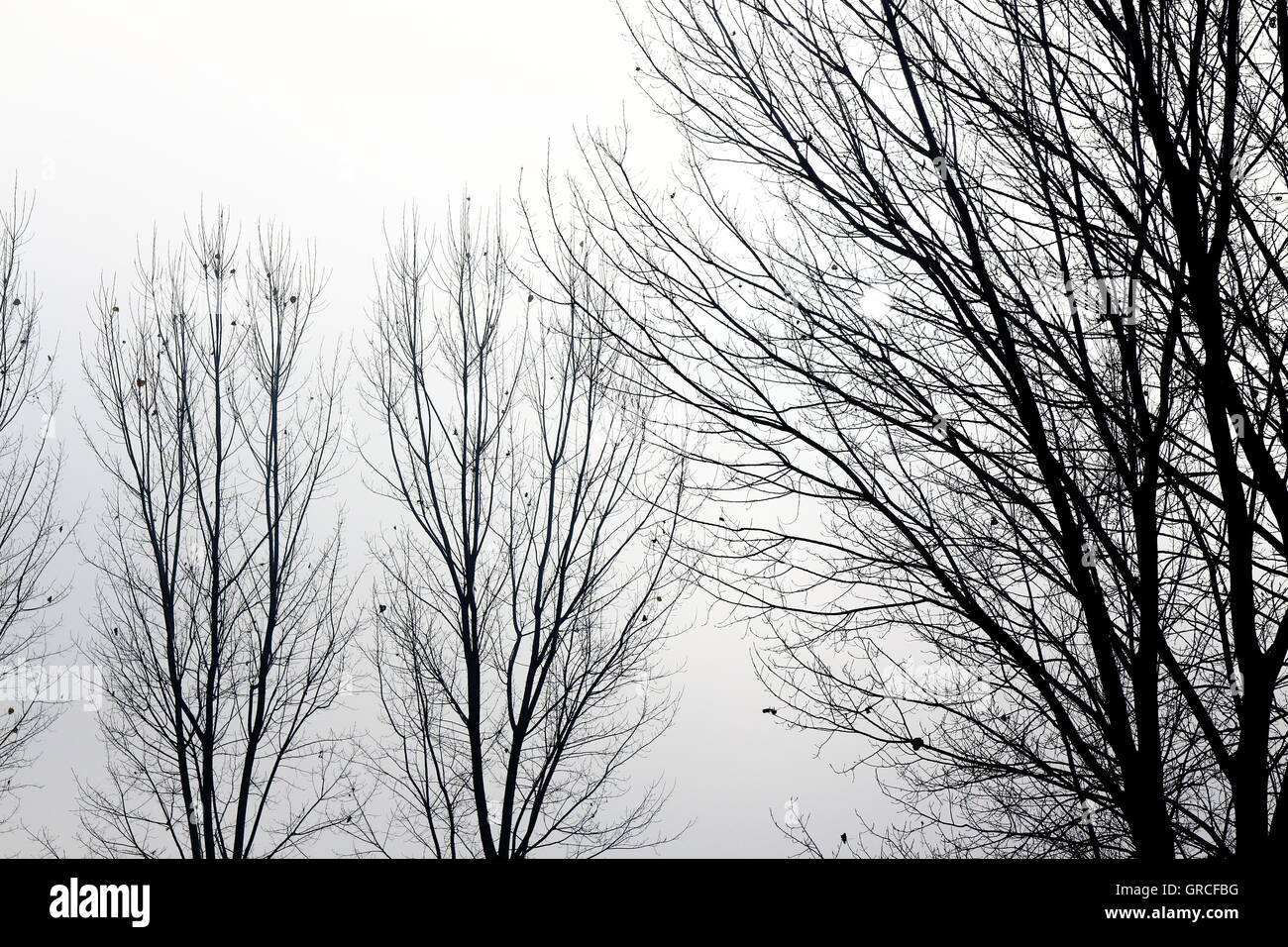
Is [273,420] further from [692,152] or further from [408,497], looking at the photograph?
[692,152]

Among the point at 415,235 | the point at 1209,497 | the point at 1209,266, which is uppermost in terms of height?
the point at 415,235

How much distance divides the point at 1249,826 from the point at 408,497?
281 inches

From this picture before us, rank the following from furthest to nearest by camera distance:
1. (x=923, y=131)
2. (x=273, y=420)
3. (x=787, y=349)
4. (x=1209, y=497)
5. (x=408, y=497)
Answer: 1. (x=273, y=420)
2. (x=408, y=497)
3. (x=787, y=349)
4. (x=923, y=131)
5. (x=1209, y=497)

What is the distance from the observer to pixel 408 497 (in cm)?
875

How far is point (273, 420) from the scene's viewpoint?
952 centimetres
